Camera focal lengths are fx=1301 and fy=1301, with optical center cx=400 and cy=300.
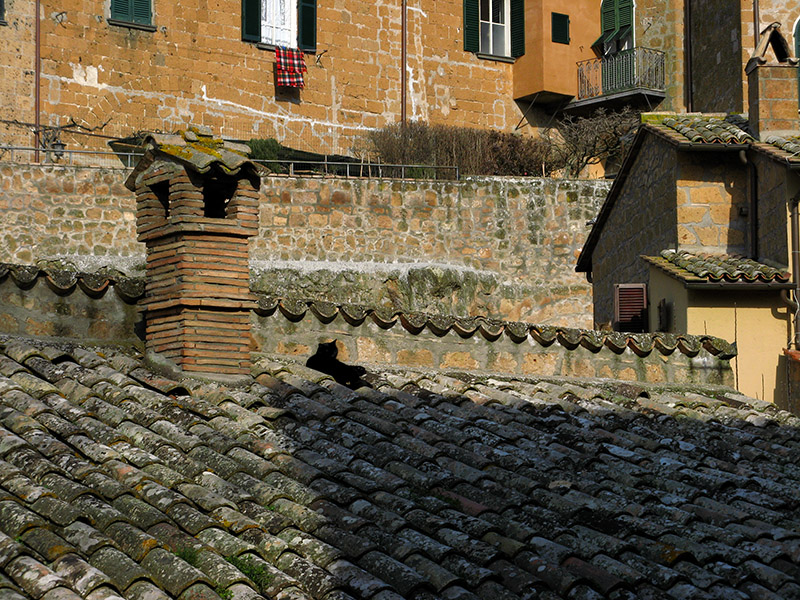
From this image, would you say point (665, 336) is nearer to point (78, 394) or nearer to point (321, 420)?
point (321, 420)

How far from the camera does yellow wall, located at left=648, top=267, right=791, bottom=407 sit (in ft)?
46.6

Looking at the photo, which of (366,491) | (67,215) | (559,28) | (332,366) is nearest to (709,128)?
(332,366)

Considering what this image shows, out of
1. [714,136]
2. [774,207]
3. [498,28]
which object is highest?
[498,28]

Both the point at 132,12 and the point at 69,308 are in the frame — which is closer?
the point at 69,308

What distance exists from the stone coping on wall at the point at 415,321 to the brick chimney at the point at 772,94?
583cm

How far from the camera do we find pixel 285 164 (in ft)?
84.7

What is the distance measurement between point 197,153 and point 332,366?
1.65m

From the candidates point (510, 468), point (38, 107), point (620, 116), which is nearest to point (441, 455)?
point (510, 468)

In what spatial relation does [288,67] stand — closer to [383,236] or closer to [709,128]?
[383,236]

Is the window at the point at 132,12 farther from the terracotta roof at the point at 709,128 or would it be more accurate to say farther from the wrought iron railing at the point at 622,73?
the terracotta roof at the point at 709,128

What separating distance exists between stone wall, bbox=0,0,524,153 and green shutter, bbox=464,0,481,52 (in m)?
0.14

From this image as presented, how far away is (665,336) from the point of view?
10.4 meters

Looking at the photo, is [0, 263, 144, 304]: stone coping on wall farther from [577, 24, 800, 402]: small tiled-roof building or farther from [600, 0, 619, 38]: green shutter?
[600, 0, 619, 38]: green shutter

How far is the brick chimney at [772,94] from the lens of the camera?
15.4 m
